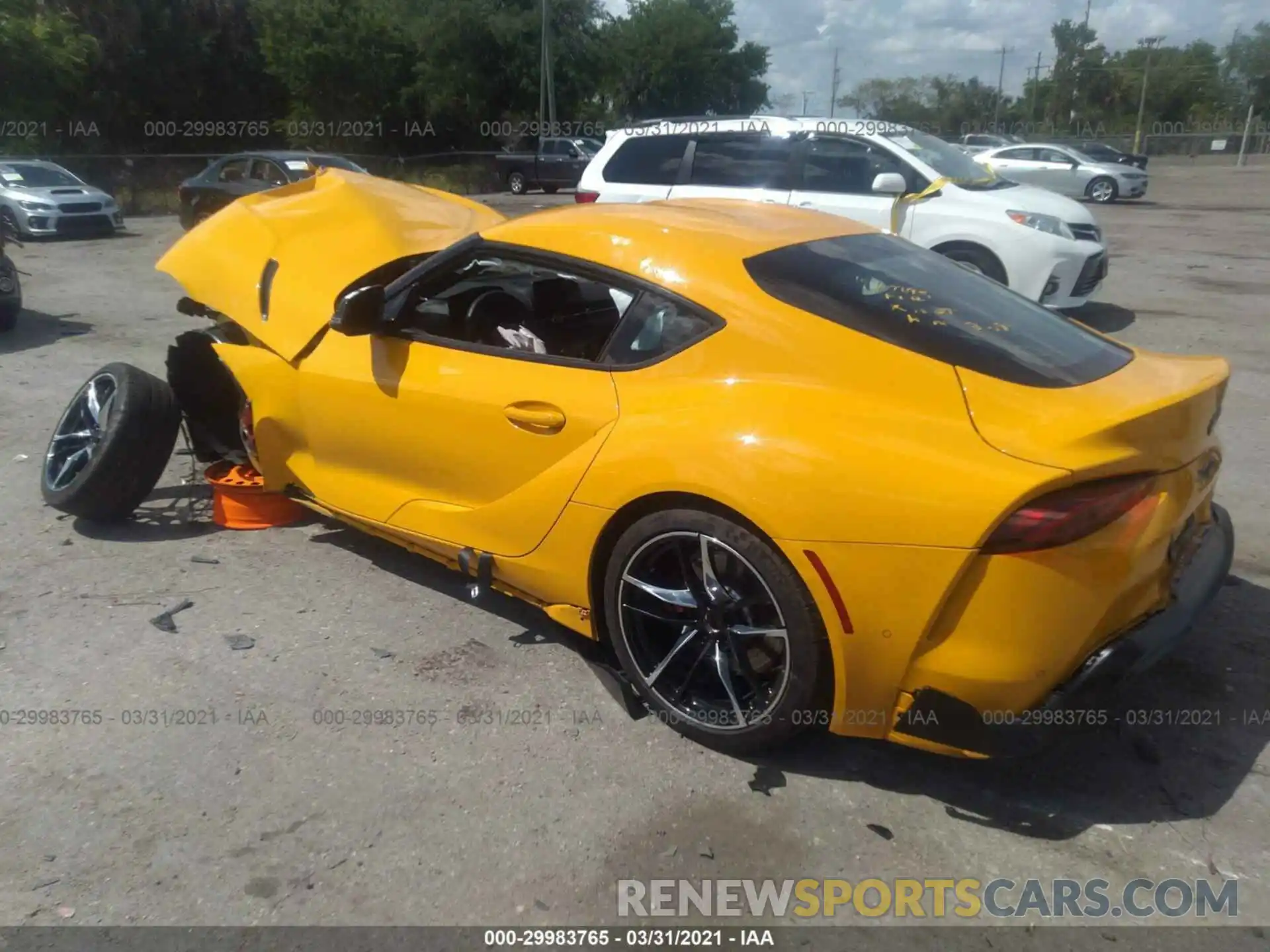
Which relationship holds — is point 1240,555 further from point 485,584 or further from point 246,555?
point 246,555

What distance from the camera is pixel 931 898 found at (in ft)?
8.66

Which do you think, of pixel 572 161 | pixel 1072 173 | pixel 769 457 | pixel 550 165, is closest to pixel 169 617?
pixel 769 457

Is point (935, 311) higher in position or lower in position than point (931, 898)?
higher

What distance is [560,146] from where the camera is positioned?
3228cm

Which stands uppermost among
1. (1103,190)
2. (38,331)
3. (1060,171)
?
(1060,171)

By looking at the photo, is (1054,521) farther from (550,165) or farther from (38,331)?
(550,165)

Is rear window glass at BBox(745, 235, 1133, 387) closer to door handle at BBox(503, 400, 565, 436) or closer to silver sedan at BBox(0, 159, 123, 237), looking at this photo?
door handle at BBox(503, 400, 565, 436)

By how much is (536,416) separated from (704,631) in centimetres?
91

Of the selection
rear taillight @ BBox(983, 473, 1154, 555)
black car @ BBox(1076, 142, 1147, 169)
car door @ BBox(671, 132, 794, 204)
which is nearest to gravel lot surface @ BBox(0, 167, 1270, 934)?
rear taillight @ BBox(983, 473, 1154, 555)

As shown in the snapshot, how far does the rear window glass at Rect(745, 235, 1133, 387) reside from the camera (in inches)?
119

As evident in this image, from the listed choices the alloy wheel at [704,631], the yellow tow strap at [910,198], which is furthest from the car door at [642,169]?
the alloy wheel at [704,631]

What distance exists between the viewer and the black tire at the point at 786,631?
2859 mm

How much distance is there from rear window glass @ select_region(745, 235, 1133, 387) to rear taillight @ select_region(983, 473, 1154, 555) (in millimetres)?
457

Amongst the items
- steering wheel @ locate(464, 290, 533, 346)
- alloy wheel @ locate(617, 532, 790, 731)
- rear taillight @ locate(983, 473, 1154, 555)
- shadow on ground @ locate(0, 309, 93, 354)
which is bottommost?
shadow on ground @ locate(0, 309, 93, 354)
